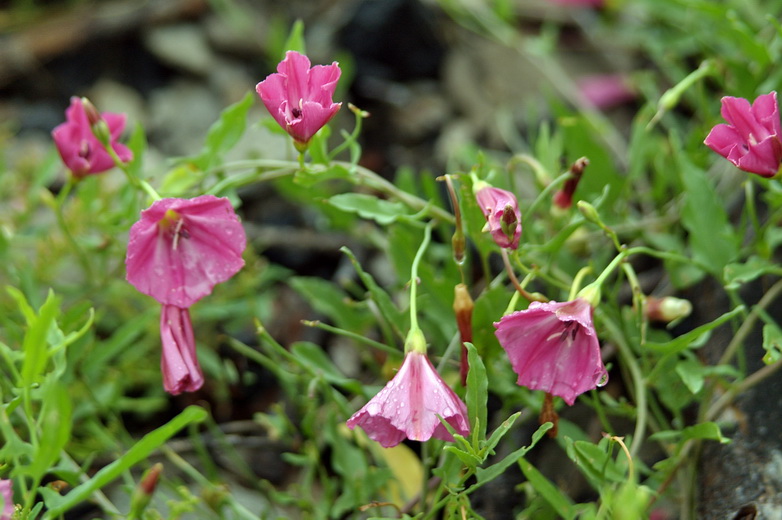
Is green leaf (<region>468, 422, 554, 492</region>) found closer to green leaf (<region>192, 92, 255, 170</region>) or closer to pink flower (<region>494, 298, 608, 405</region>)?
pink flower (<region>494, 298, 608, 405</region>)

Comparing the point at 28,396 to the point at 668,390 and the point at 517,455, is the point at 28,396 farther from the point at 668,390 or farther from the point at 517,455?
the point at 668,390

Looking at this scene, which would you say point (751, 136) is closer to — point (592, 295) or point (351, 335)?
point (592, 295)

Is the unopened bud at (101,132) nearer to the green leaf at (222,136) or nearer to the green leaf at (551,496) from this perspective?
the green leaf at (222,136)

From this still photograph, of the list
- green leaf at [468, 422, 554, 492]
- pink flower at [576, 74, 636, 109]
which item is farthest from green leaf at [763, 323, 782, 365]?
pink flower at [576, 74, 636, 109]

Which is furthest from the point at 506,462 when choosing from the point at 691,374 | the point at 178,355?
the point at 178,355

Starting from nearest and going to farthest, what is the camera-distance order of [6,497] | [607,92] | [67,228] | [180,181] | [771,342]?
[6,497] → [771,342] → [180,181] → [67,228] → [607,92]

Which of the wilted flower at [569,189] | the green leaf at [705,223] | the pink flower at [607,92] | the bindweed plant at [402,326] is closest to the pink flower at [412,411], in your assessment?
the bindweed plant at [402,326]
